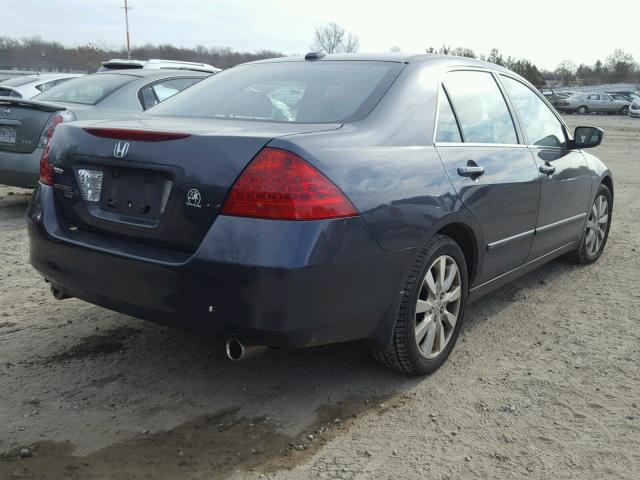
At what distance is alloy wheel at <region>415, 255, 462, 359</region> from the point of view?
3.16m

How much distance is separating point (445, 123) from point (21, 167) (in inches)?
187

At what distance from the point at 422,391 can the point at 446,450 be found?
533mm

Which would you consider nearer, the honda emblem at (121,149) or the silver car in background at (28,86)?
the honda emblem at (121,149)

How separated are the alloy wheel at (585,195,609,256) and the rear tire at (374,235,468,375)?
2448mm

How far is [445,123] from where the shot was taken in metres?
3.37

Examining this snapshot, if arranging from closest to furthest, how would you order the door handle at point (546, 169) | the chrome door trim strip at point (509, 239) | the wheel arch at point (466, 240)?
1. the wheel arch at point (466, 240)
2. the chrome door trim strip at point (509, 239)
3. the door handle at point (546, 169)

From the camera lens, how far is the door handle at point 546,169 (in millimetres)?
4155

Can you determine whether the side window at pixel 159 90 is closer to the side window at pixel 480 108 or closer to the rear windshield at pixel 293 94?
the rear windshield at pixel 293 94

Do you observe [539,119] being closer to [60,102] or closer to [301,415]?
[301,415]

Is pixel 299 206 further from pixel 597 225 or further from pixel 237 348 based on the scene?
pixel 597 225

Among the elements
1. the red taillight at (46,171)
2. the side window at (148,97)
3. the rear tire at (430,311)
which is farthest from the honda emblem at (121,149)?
the side window at (148,97)

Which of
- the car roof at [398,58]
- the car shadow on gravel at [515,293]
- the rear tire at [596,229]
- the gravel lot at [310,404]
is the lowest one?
the car shadow on gravel at [515,293]

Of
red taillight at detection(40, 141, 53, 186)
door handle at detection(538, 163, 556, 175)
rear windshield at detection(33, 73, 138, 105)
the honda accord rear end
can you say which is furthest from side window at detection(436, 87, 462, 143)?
rear windshield at detection(33, 73, 138, 105)

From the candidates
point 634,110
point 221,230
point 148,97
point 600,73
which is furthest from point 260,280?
point 600,73
